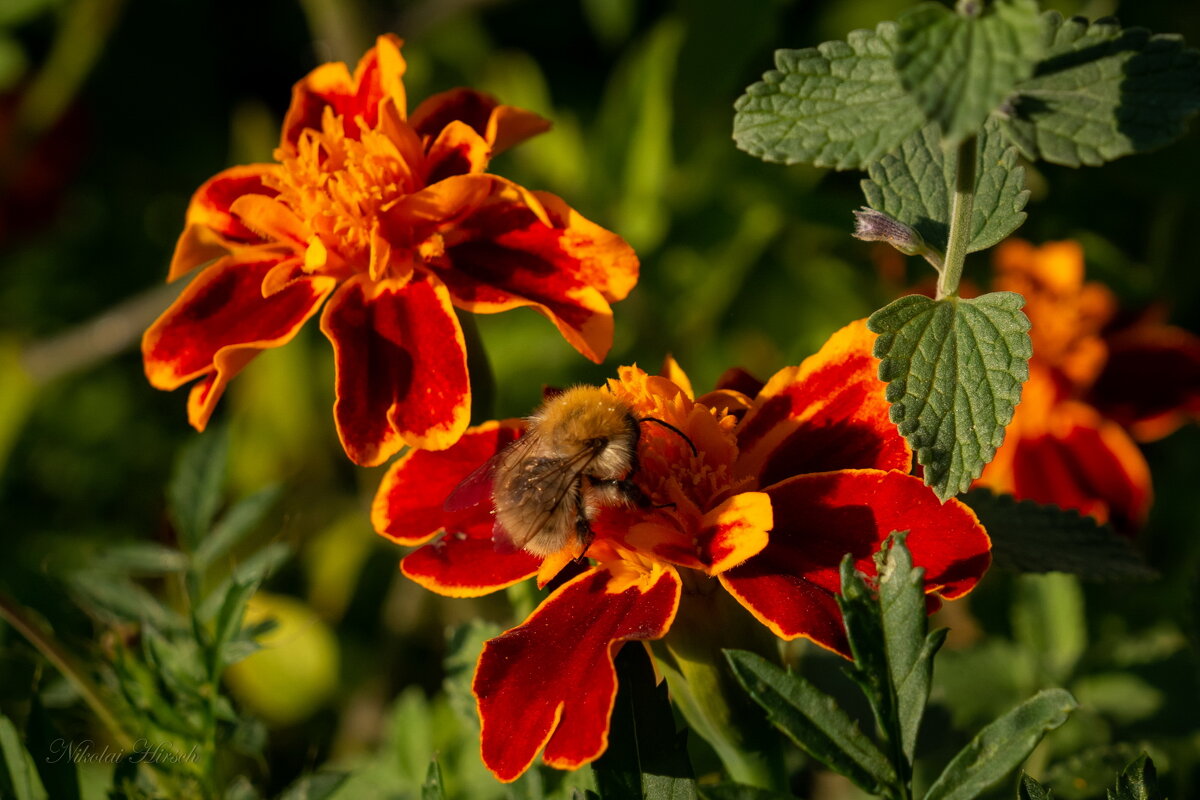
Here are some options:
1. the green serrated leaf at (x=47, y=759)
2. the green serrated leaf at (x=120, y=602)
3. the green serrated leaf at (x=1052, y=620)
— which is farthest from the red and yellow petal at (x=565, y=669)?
the green serrated leaf at (x=1052, y=620)


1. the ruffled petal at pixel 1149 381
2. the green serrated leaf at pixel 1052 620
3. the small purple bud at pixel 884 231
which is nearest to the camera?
the small purple bud at pixel 884 231

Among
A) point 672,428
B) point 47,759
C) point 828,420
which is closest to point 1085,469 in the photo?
point 828,420

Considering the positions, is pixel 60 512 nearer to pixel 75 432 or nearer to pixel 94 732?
pixel 75 432

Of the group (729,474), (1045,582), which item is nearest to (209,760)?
(729,474)

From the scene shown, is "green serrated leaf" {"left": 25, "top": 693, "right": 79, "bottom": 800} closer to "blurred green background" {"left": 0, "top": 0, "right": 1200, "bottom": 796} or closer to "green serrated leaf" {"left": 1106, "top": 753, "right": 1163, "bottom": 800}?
"blurred green background" {"left": 0, "top": 0, "right": 1200, "bottom": 796}


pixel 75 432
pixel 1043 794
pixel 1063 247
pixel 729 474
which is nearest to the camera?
pixel 1043 794

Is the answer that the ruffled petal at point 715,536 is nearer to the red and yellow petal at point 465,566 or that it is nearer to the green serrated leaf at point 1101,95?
the red and yellow petal at point 465,566
